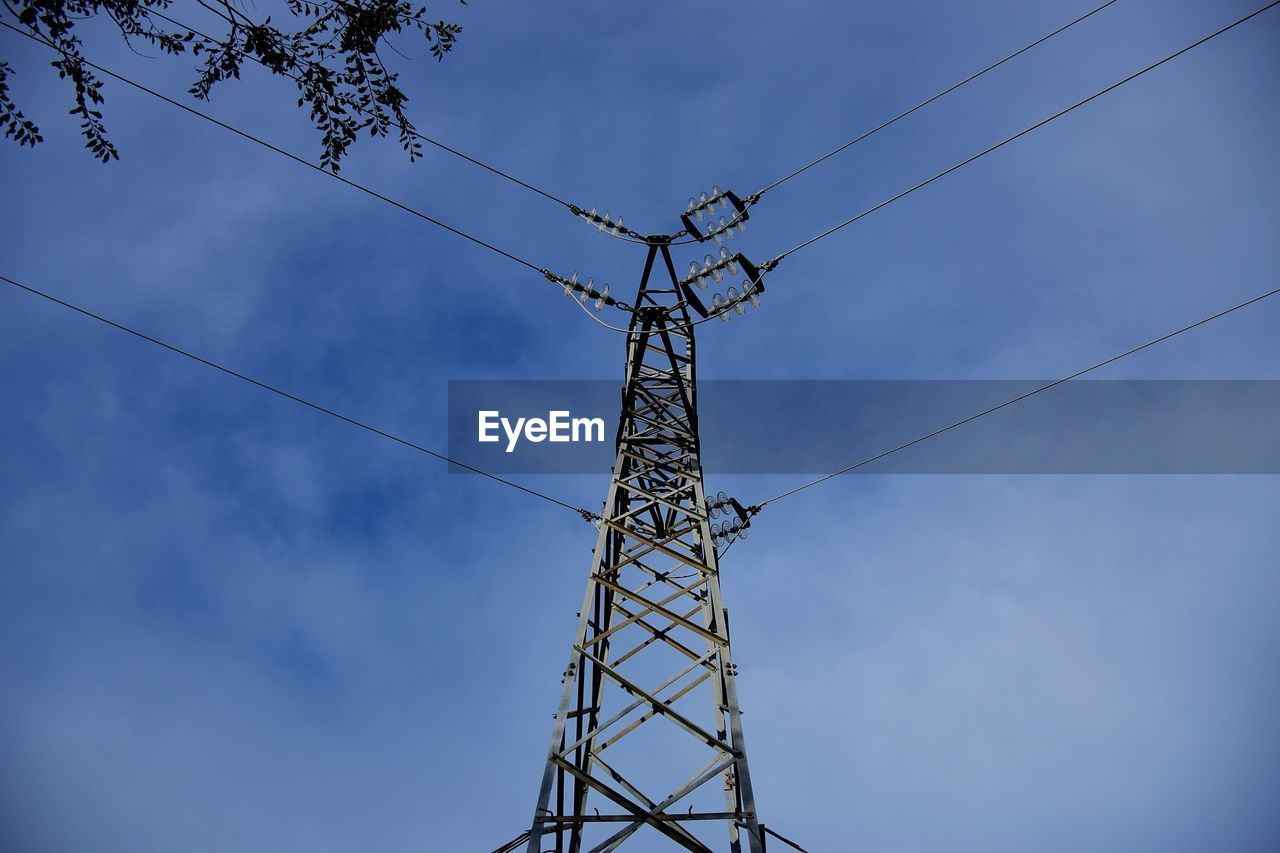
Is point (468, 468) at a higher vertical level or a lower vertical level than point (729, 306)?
lower

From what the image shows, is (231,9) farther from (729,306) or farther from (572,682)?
(729,306)

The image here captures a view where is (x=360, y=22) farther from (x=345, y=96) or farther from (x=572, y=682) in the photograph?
(x=572, y=682)

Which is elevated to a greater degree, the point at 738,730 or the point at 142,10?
the point at 142,10

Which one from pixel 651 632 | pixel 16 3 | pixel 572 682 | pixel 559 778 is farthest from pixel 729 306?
pixel 16 3

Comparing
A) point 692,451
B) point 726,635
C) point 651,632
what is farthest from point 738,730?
point 692,451

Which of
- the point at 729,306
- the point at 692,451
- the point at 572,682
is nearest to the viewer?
the point at 572,682

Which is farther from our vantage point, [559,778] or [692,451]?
[692,451]

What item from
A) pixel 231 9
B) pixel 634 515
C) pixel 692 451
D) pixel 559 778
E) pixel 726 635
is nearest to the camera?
pixel 231 9

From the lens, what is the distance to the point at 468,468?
51.7 ft

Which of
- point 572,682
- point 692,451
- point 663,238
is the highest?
point 663,238

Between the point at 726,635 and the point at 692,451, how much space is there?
3382mm

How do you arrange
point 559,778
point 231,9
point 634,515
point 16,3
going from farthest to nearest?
point 634,515 → point 559,778 → point 231,9 → point 16,3

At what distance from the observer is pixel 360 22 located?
8.41 m

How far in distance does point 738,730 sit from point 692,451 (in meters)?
4.87
